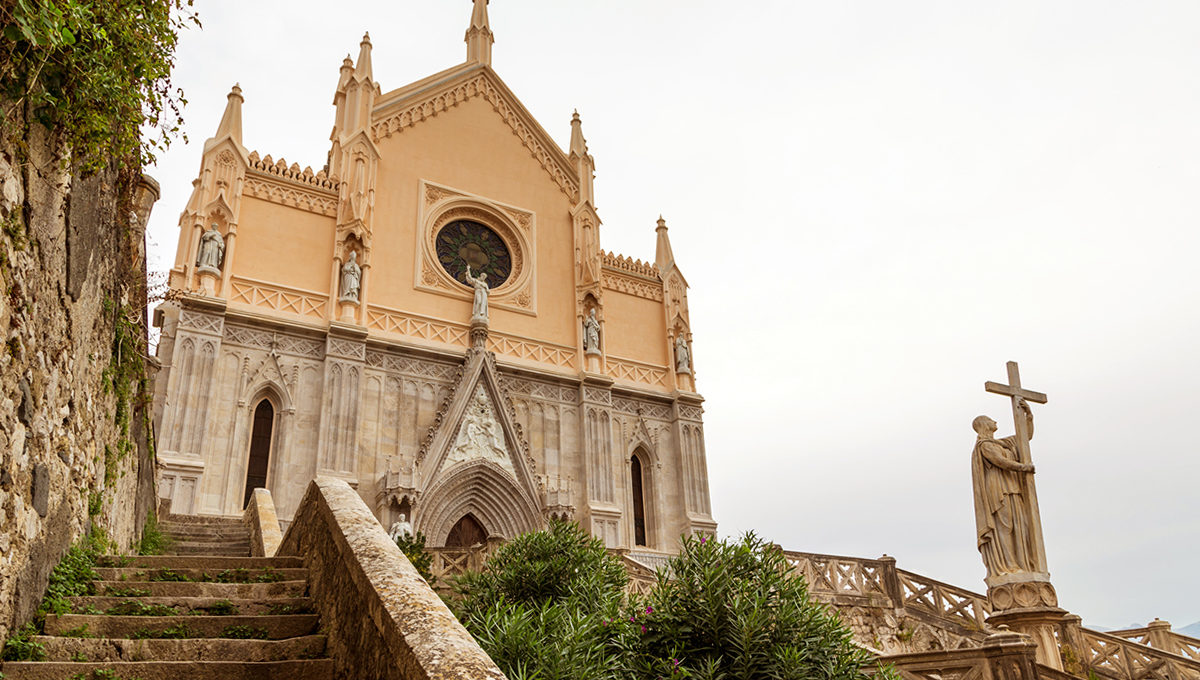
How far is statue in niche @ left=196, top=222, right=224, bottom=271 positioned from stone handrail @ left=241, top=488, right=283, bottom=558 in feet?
30.9

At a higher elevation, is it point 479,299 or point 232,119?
point 232,119

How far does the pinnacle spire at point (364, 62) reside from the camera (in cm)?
2251

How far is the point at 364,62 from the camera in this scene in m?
22.8

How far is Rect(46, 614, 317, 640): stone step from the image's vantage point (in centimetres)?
480

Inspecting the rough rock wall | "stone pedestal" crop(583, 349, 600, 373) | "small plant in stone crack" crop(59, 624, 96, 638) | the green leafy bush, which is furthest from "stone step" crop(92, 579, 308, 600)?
"stone pedestal" crop(583, 349, 600, 373)

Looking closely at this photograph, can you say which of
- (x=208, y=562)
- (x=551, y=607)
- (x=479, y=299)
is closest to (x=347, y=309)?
(x=479, y=299)

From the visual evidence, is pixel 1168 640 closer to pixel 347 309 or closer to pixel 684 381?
pixel 684 381

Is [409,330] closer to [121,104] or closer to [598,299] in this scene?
[598,299]

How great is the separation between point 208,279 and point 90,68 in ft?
48.7

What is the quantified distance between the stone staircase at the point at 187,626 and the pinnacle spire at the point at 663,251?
20.6 metres

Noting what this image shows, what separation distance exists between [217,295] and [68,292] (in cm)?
1408

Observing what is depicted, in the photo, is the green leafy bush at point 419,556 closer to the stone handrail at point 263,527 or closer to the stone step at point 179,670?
the stone handrail at point 263,527

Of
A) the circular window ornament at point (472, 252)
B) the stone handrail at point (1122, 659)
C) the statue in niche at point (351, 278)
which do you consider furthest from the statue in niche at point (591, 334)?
the stone handrail at point (1122, 659)

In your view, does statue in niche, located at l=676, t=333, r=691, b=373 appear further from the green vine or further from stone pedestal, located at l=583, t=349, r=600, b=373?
the green vine
